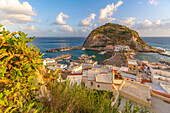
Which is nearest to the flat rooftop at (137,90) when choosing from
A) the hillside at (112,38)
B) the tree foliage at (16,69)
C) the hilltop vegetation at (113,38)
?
the tree foliage at (16,69)

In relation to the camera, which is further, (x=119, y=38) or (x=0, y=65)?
(x=119, y=38)

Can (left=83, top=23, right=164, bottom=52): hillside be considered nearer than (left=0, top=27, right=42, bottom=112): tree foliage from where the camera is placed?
No

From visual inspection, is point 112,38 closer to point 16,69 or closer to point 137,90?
point 137,90

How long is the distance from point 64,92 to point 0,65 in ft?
6.36

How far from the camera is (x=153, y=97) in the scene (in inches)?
332

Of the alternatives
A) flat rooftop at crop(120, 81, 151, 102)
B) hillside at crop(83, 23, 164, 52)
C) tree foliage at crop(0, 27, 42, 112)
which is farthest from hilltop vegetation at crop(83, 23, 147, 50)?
tree foliage at crop(0, 27, 42, 112)

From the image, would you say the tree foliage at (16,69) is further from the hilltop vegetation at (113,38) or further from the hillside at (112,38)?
the hilltop vegetation at (113,38)

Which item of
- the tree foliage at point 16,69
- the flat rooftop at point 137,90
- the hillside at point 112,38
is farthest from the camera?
the hillside at point 112,38

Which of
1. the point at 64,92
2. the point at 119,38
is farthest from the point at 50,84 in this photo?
the point at 119,38

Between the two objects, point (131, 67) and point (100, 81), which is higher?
point (100, 81)

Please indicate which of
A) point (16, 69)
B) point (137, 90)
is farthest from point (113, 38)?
point (16, 69)

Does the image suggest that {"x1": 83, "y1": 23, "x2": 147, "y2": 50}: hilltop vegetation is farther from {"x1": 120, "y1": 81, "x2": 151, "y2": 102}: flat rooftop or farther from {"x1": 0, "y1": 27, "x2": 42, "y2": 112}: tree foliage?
{"x1": 0, "y1": 27, "x2": 42, "y2": 112}: tree foliage

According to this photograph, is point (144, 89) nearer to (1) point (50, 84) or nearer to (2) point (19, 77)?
(1) point (50, 84)

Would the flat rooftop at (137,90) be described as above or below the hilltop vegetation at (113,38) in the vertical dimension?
below
